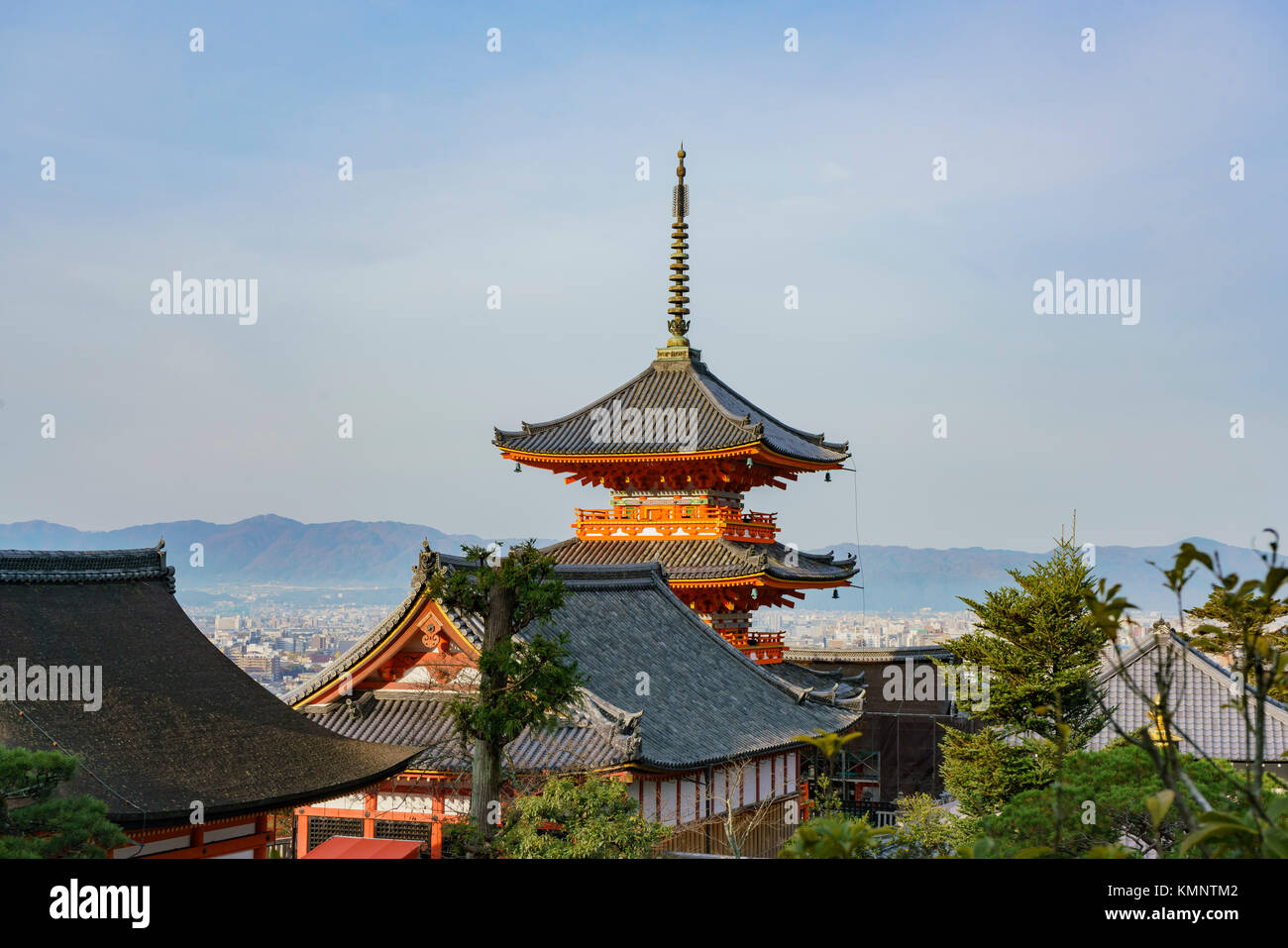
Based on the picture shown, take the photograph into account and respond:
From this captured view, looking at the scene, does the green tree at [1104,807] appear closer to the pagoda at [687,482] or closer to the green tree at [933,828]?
the green tree at [933,828]

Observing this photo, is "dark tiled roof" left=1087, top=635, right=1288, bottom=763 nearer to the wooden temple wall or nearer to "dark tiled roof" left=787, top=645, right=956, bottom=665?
the wooden temple wall

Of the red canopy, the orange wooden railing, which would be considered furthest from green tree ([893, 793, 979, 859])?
the orange wooden railing

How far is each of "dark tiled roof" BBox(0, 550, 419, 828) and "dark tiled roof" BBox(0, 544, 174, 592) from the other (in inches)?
0.7

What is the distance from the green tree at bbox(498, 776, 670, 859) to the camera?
1422cm

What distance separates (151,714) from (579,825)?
18.5 ft

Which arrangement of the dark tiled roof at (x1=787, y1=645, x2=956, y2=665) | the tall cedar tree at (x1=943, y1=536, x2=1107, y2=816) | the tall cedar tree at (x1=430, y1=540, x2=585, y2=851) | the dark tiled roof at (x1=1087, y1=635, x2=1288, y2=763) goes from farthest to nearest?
the dark tiled roof at (x1=787, y1=645, x2=956, y2=665), the dark tiled roof at (x1=1087, y1=635, x2=1288, y2=763), the tall cedar tree at (x1=943, y1=536, x2=1107, y2=816), the tall cedar tree at (x1=430, y1=540, x2=585, y2=851)

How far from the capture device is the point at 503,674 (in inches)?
575

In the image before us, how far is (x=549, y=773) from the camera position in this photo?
17.9m

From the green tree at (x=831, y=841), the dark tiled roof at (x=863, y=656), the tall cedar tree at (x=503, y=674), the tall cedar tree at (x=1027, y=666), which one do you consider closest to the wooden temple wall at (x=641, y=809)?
the tall cedar tree at (x=503, y=674)

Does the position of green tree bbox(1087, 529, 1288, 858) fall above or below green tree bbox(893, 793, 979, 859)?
above

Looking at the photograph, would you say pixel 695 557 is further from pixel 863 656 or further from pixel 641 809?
pixel 641 809

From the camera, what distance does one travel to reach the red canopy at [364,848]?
17906 mm
